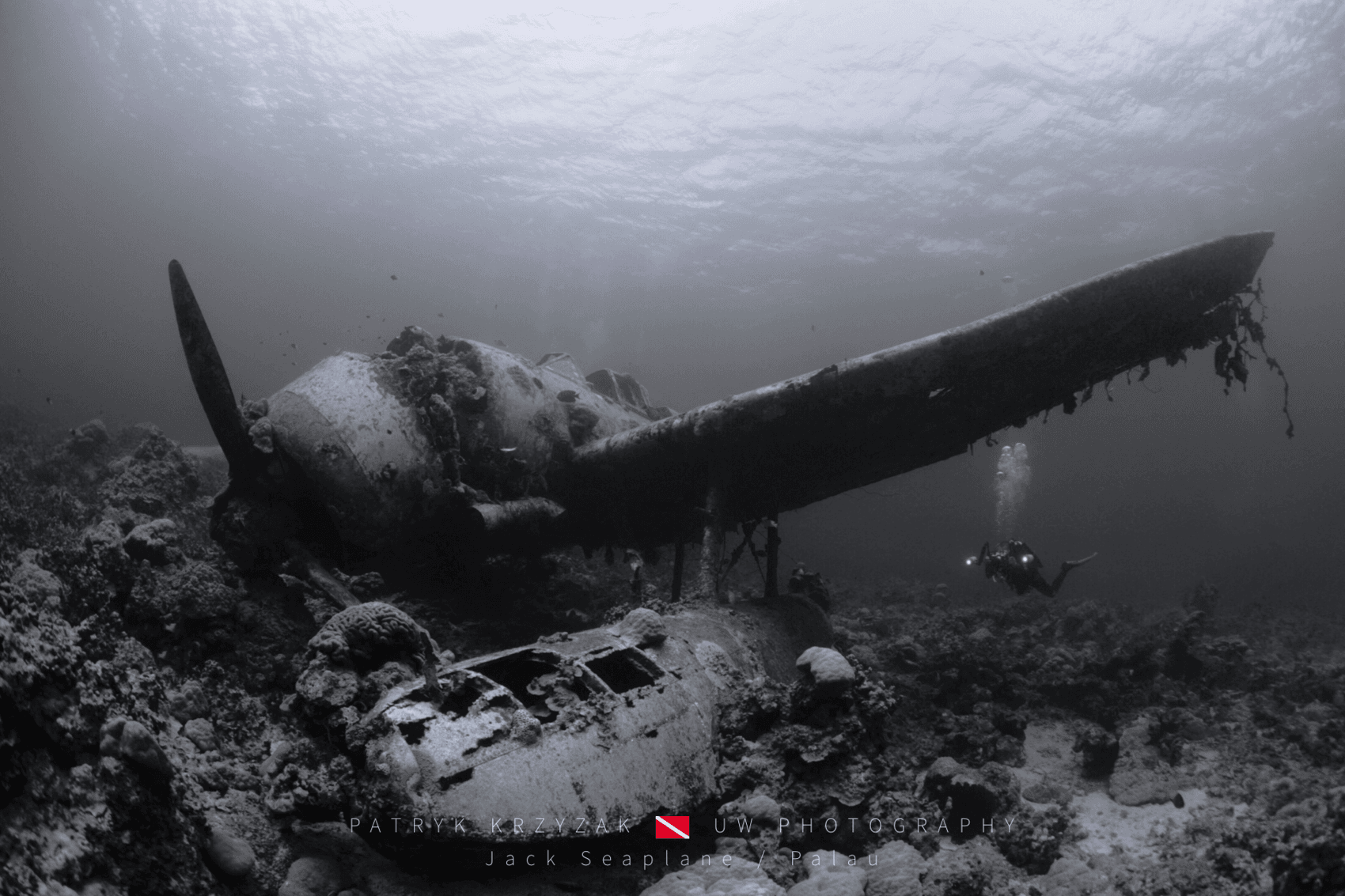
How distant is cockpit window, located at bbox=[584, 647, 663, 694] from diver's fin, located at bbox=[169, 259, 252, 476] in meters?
3.93

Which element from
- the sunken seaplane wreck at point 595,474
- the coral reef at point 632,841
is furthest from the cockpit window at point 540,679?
the coral reef at point 632,841

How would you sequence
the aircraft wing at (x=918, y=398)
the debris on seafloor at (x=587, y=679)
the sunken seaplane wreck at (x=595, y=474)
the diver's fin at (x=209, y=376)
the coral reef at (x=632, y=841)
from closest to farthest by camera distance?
the coral reef at (x=632, y=841) < the debris on seafloor at (x=587, y=679) < the sunken seaplane wreck at (x=595, y=474) < the diver's fin at (x=209, y=376) < the aircraft wing at (x=918, y=398)

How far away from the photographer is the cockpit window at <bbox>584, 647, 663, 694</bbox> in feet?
13.3

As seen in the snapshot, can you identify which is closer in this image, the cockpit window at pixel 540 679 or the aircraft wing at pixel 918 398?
the cockpit window at pixel 540 679

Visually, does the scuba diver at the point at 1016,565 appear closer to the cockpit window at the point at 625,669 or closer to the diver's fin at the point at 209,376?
the cockpit window at the point at 625,669

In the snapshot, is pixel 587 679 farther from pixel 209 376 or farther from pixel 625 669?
pixel 209 376

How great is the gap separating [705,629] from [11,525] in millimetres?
7867

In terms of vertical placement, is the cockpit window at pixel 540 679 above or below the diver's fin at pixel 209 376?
below

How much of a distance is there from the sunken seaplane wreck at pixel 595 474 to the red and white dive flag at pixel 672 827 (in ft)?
0.33

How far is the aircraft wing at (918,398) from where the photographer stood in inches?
217

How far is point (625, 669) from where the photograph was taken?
13.9ft

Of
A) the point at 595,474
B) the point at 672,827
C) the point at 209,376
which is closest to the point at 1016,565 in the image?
the point at 595,474

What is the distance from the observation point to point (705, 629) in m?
5.11

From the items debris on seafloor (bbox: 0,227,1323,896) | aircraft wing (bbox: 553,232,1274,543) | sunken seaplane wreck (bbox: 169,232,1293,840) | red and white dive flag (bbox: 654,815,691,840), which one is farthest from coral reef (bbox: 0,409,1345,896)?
aircraft wing (bbox: 553,232,1274,543)
